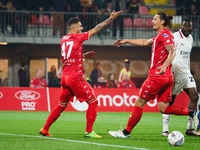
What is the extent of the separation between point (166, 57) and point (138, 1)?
18.6 metres

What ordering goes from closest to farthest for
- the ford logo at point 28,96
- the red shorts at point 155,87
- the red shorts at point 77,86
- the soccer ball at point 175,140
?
the soccer ball at point 175,140 < the red shorts at point 155,87 < the red shorts at point 77,86 < the ford logo at point 28,96

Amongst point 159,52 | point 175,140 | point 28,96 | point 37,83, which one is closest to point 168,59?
point 159,52

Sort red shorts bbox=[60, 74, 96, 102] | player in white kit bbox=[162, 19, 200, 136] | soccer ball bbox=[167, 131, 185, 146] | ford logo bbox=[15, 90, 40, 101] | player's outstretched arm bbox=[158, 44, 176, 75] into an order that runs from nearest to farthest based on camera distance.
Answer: soccer ball bbox=[167, 131, 185, 146]
player's outstretched arm bbox=[158, 44, 176, 75]
red shorts bbox=[60, 74, 96, 102]
player in white kit bbox=[162, 19, 200, 136]
ford logo bbox=[15, 90, 40, 101]

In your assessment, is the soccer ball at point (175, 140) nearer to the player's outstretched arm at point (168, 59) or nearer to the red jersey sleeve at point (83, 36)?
the player's outstretched arm at point (168, 59)

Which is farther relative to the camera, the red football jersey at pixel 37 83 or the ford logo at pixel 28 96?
the red football jersey at pixel 37 83

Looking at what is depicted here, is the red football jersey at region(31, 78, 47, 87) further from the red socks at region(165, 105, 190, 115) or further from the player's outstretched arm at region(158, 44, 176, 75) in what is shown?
the player's outstretched arm at region(158, 44, 176, 75)

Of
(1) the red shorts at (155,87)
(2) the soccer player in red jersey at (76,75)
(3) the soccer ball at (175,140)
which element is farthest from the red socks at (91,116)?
(3) the soccer ball at (175,140)

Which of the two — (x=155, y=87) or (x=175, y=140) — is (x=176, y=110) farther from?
(x=175, y=140)

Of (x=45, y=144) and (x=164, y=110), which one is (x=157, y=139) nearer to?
(x=164, y=110)

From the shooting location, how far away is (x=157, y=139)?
8.70 m

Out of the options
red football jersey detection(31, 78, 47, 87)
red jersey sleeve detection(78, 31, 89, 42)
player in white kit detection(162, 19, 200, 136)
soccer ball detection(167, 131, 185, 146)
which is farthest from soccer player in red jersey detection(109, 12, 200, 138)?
red football jersey detection(31, 78, 47, 87)

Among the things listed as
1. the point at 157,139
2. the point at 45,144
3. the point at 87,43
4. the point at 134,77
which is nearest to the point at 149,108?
the point at 87,43

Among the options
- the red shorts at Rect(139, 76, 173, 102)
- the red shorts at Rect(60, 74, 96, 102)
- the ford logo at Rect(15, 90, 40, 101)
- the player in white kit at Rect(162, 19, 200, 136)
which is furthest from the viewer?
the ford logo at Rect(15, 90, 40, 101)

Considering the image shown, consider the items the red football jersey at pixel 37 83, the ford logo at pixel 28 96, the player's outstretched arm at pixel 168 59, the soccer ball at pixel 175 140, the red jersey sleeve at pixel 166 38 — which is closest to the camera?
the soccer ball at pixel 175 140
